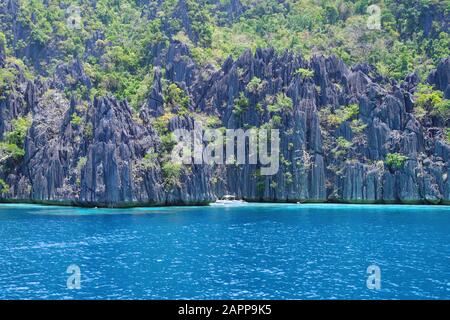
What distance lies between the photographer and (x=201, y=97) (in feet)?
263

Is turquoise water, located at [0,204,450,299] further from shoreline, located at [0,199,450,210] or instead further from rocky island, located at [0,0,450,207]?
rocky island, located at [0,0,450,207]

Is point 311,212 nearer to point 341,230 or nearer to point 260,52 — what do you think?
point 341,230

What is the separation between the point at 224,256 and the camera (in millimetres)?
30500

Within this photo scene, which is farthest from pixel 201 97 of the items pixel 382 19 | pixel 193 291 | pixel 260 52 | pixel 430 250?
pixel 193 291

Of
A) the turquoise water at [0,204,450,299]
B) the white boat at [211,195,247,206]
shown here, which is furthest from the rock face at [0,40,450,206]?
the turquoise water at [0,204,450,299]

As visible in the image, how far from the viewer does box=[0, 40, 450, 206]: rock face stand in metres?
63.4
